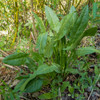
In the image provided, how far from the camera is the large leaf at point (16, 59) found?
0.78m

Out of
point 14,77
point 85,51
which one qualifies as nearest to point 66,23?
point 85,51

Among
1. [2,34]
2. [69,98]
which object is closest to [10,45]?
[2,34]

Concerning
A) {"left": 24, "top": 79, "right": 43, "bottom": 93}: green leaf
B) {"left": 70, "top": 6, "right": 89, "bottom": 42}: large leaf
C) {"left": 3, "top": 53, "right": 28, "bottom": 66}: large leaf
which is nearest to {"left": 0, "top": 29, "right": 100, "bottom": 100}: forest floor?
{"left": 24, "top": 79, "right": 43, "bottom": 93}: green leaf

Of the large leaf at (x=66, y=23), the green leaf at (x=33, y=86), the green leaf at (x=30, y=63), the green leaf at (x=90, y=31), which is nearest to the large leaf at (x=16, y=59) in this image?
the green leaf at (x=30, y=63)

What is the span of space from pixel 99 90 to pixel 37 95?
422 mm

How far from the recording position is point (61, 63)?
0.91m

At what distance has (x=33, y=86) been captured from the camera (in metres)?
0.82

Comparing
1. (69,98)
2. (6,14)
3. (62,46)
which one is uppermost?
(6,14)

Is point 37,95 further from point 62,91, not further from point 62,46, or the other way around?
point 62,46

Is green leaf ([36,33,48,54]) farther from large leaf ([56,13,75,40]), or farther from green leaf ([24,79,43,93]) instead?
green leaf ([24,79,43,93])

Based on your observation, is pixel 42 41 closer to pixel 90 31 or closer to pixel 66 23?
pixel 66 23

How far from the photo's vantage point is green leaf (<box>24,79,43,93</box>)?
0.81m

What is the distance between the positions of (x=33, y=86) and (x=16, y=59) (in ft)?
Answer: 0.66

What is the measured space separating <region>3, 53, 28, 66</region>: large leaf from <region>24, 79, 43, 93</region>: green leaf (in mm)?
146
